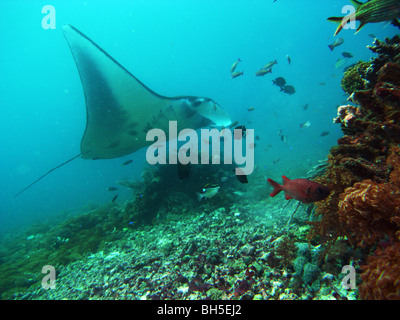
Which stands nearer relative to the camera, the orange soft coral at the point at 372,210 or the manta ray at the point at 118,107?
the orange soft coral at the point at 372,210

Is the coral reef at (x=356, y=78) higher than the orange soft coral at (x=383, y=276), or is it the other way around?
the coral reef at (x=356, y=78)

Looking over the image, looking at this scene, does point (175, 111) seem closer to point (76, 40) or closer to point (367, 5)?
point (76, 40)

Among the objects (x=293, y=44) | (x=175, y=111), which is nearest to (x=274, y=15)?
(x=293, y=44)

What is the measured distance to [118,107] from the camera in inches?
202

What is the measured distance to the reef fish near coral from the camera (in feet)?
8.03

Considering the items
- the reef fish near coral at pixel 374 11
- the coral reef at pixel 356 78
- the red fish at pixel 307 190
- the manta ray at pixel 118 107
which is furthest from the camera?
the manta ray at pixel 118 107

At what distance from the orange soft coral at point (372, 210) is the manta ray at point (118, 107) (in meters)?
4.17

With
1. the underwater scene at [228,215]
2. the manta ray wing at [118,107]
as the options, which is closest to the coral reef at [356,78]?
the underwater scene at [228,215]

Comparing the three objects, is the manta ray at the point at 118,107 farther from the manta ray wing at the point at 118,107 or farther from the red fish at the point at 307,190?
the red fish at the point at 307,190

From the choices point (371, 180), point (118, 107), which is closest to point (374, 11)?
point (371, 180)

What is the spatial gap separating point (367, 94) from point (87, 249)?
761cm

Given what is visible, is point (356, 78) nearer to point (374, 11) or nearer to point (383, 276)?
point (374, 11)

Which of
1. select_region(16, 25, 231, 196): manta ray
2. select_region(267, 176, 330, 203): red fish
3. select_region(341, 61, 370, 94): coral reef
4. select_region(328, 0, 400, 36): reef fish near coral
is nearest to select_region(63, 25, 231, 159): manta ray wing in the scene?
select_region(16, 25, 231, 196): manta ray

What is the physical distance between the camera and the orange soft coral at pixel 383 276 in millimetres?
1486
